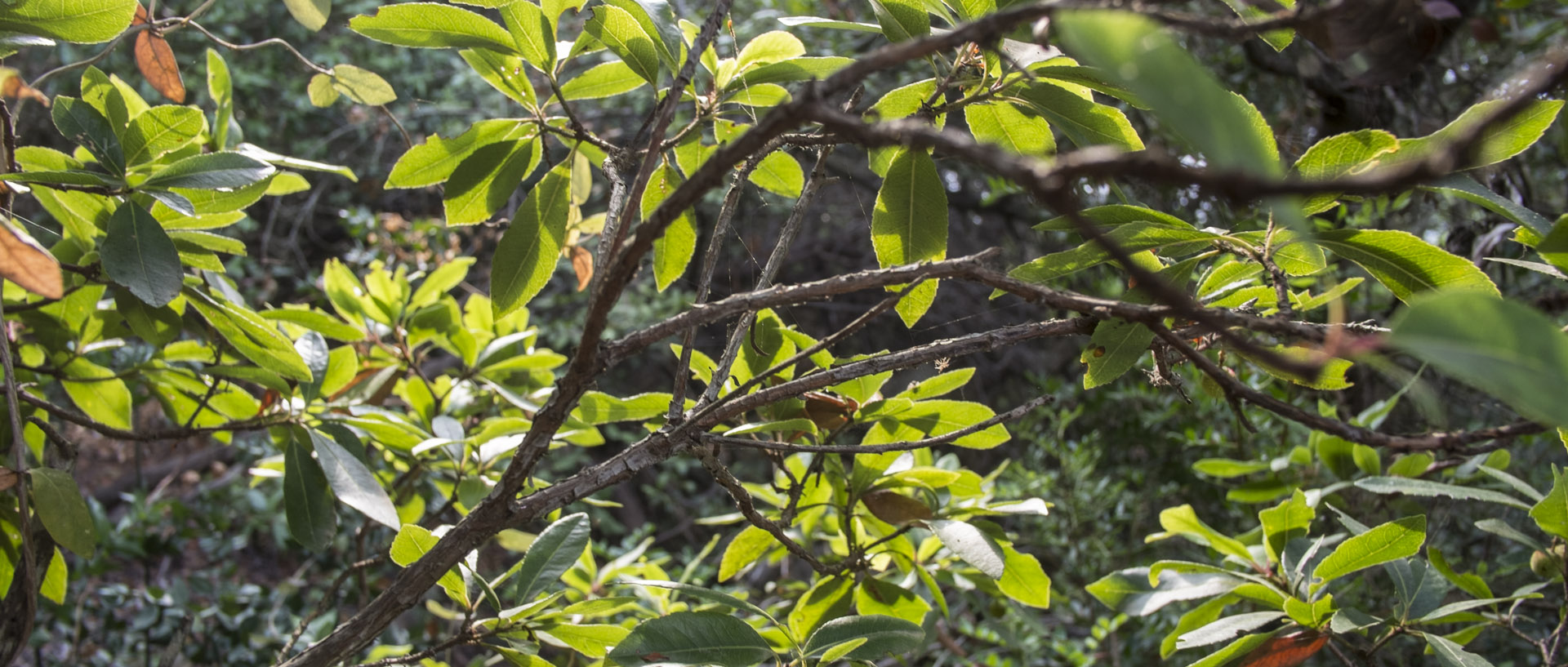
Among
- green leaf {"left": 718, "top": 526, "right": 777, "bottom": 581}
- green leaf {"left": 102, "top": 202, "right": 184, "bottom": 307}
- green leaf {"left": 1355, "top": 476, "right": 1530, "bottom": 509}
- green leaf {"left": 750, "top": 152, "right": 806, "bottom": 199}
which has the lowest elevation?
green leaf {"left": 718, "top": 526, "right": 777, "bottom": 581}

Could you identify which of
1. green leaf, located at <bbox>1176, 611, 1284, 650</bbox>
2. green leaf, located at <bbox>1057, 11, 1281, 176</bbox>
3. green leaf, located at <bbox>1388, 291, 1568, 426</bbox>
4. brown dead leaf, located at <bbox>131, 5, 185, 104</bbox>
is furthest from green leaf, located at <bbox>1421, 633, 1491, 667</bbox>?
brown dead leaf, located at <bbox>131, 5, 185, 104</bbox>

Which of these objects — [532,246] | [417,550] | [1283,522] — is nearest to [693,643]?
[417,550]

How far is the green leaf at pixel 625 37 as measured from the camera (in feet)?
2.33

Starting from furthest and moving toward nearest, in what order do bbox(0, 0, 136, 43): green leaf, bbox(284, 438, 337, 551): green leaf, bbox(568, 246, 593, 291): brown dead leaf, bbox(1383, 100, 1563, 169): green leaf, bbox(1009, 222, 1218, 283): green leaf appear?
bbox(568, 246, 593, 291): brown dead leaf < bbox(284, 438, 337, 551): green leaf < bbox(0, 0, 136, 43): green leaf < bbox(1009, 222, 1218, 283): green leaf < bbox(1383, 100, 1563, 169): green leaf

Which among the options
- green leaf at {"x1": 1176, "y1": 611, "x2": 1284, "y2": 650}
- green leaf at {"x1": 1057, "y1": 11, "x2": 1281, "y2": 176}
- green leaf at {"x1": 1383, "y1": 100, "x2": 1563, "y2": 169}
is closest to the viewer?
green leaf at {"x1": 1057, "y1": 11, "x2": 1281, "y2": 176}

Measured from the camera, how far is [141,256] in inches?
31.1

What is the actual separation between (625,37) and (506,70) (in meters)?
0.14

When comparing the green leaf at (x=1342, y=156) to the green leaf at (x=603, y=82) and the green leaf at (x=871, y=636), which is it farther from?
the green leaf at (x=603, y=82)

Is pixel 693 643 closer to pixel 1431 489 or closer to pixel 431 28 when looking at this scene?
pixel 431 28

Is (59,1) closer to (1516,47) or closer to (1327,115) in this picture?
(1327,115)

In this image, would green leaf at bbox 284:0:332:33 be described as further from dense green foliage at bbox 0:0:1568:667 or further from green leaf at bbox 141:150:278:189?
green leaf at bbox 141:150:278:189

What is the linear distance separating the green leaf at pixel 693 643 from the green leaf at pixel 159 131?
64 cm

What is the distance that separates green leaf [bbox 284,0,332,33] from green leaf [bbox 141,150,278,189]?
Result: 25 centimetres

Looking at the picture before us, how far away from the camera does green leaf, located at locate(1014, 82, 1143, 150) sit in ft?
2.30
